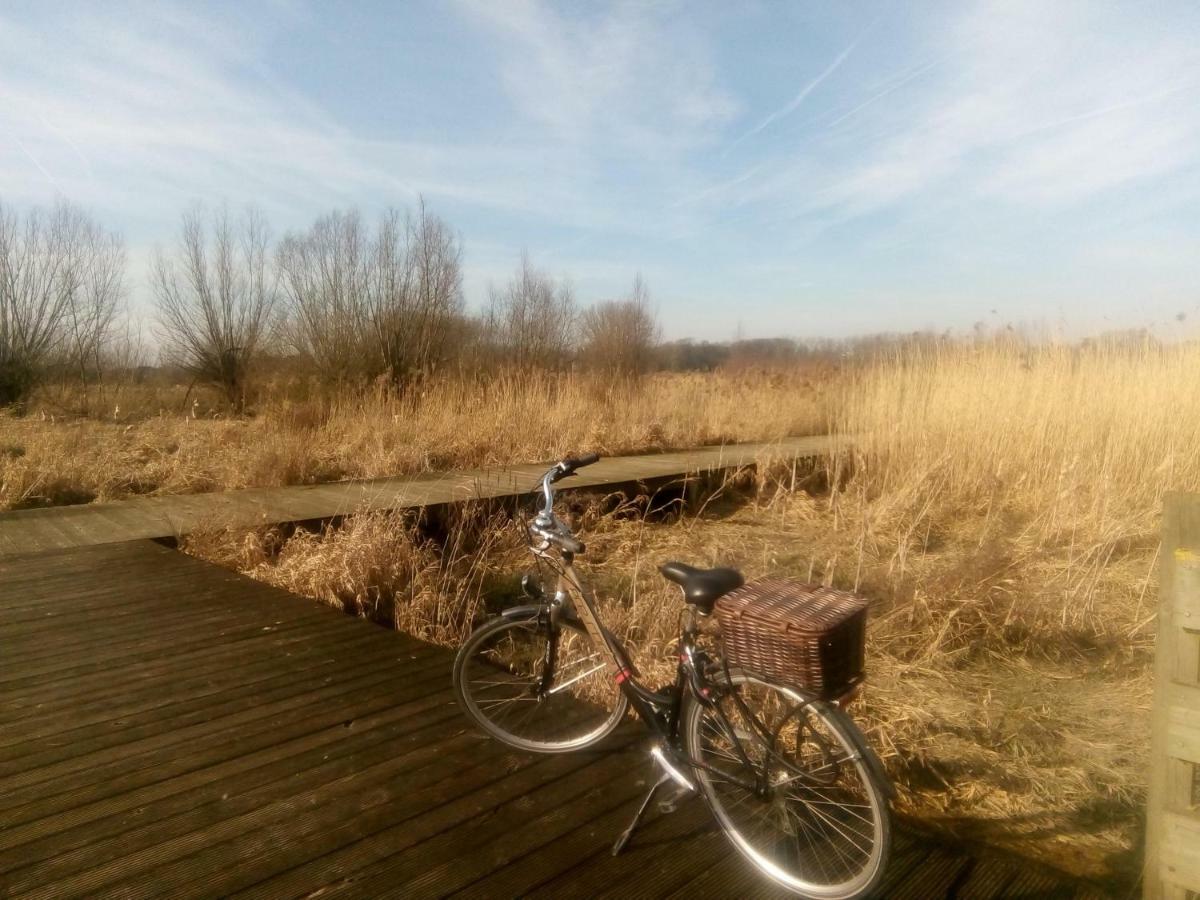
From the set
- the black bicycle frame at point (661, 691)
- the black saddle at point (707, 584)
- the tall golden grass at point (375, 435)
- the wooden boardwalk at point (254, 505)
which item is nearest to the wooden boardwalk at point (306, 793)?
the black bicycle frame at point (661, 691)

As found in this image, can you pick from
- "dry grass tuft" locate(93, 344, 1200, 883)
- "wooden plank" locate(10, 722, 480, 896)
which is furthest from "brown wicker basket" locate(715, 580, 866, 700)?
"dry grass tuft" locate(93, 344, 1200, 883)

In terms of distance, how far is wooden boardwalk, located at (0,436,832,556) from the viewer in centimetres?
566

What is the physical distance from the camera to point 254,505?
6156 mm

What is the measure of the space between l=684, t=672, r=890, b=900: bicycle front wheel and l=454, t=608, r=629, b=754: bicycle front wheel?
0.51 m

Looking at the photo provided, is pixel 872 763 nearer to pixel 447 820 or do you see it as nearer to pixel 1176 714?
pixel 1176 714

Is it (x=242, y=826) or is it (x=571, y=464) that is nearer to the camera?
(x=242, y=826)

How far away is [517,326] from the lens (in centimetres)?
1561

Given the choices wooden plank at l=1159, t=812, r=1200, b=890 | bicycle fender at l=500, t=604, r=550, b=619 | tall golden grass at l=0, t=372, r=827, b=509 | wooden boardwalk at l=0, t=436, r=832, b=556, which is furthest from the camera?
tall golden grass at l=0, t=372, r=827, b=509

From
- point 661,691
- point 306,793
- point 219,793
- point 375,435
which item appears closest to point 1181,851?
point 661,691

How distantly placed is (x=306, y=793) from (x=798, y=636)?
57.8 inches

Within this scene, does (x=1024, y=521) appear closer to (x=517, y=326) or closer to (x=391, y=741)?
(x=391, y=741)

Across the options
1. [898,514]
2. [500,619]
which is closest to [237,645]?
[500,619]

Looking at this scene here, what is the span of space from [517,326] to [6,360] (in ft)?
33.0

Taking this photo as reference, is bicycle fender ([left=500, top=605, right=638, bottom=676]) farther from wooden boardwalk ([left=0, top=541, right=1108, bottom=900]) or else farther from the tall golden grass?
the tall golden grass
